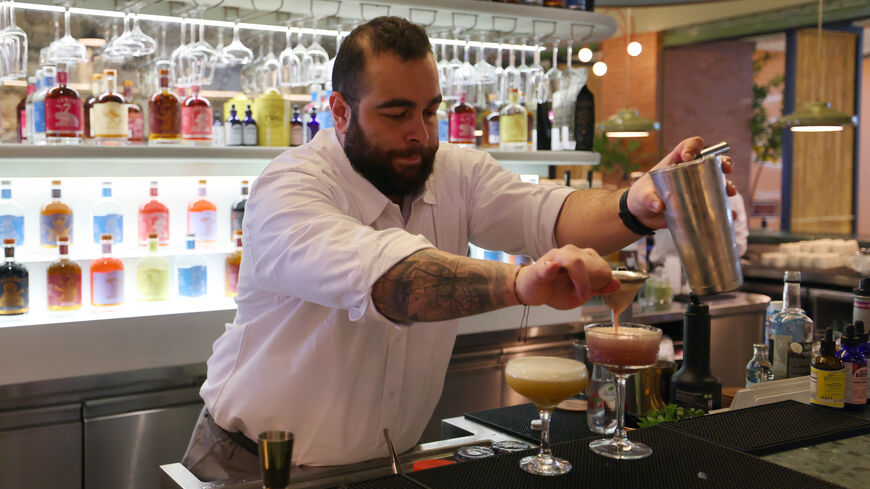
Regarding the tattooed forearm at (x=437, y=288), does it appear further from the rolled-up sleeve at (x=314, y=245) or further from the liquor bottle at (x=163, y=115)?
the liquor bottle at (x=163, y=115)

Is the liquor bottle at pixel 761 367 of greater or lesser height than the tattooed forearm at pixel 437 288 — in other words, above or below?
below

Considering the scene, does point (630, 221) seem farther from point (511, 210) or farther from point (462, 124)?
point (462, 124)

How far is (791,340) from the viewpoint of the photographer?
7.23 feet

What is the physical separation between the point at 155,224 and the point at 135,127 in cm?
35

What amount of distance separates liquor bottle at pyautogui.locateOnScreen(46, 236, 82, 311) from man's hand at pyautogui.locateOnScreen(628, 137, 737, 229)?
197cm

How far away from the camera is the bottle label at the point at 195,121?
2992 millimetres

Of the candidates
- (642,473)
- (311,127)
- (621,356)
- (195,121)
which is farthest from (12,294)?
(642,473)

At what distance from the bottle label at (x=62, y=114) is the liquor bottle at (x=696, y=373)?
2003mm

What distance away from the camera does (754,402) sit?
6.09 feet

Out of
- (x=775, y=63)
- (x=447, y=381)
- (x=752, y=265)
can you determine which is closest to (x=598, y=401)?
(x=447, y=381)

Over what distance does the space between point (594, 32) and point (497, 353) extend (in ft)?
4.88

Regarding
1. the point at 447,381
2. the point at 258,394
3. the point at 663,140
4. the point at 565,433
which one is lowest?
the point at 447,381

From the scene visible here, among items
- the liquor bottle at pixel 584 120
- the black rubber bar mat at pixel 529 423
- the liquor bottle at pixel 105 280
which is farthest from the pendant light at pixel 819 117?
the liquor bottle at pixel 105 280

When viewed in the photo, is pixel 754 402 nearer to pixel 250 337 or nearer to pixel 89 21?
pixel 250 337
